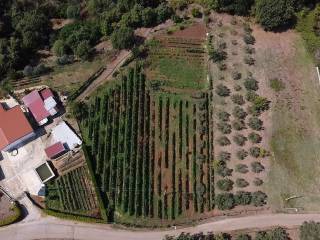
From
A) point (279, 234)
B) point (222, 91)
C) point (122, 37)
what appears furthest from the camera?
point (122, 37)

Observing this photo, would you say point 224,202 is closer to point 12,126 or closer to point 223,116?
point 223,116

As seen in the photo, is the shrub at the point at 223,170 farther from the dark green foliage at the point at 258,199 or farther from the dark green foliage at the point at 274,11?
the dark green foliage at the point at 274,11

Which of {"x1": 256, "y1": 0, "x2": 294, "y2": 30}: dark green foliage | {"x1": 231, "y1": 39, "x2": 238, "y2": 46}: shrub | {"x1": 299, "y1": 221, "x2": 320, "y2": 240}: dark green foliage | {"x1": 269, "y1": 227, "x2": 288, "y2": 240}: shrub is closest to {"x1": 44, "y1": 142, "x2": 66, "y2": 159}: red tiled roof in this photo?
{"x1": 269, "y1": 227, "x2": 288, "y2": 240}: shrub

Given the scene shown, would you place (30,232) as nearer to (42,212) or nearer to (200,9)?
(42,212)

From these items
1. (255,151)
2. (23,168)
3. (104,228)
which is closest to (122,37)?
(23,168)

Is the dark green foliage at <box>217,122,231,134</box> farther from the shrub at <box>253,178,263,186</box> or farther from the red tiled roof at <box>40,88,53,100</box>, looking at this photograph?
the red tiled roof at <box>40,88,53,100</box>
